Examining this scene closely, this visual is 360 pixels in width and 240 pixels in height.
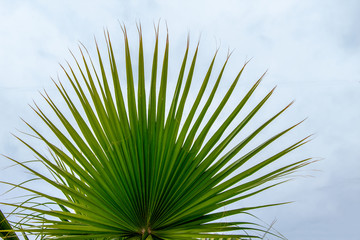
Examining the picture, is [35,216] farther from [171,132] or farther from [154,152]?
Result: [171,132]

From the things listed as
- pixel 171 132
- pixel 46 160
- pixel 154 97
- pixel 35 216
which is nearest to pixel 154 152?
pixel 171 132

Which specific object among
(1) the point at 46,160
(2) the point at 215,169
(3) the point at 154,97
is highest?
(3) the point at 154,97

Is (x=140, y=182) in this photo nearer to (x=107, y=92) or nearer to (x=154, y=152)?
(x=154, y=152)

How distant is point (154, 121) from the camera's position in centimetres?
235

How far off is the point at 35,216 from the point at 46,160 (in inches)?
16.1

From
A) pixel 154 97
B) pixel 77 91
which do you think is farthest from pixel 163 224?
pixel 77 91

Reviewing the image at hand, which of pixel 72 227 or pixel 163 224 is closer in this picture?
pixel 72 227

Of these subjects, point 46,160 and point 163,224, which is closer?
point 46,160

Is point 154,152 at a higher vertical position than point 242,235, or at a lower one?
higher

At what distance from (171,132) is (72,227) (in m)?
0.77

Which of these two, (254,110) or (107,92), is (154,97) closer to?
(107,92)

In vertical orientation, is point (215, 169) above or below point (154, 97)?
below

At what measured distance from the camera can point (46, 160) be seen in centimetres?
213

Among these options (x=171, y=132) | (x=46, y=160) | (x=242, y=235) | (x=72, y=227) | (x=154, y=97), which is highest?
(x=154, y=97)
